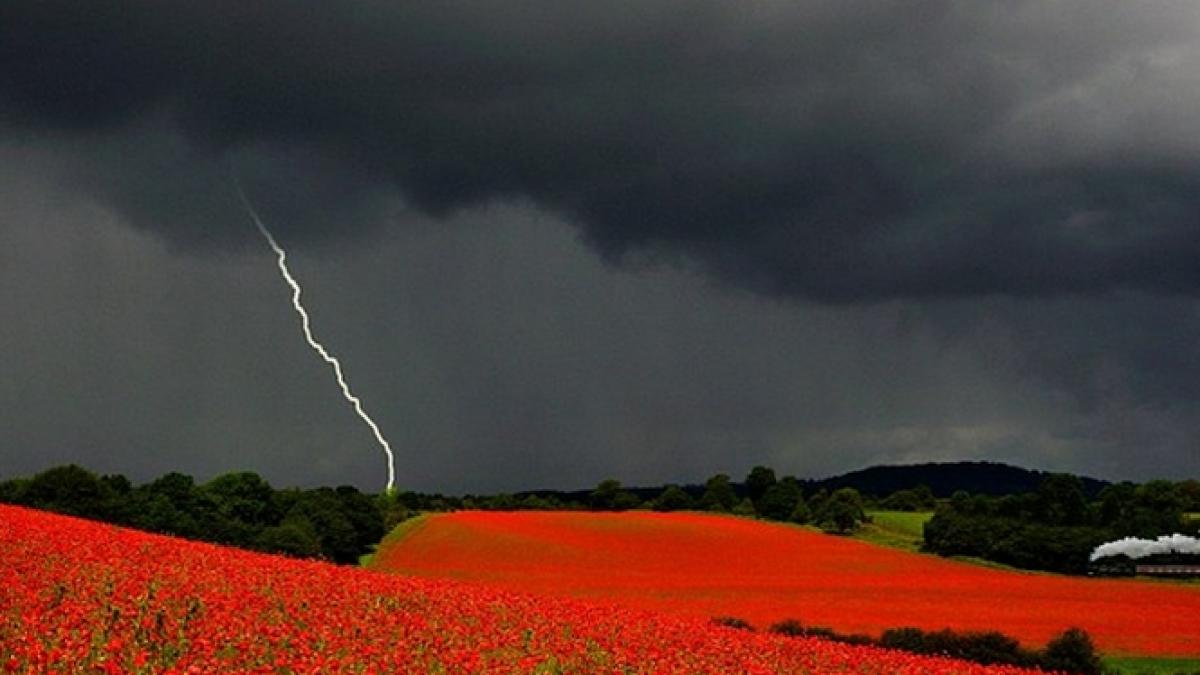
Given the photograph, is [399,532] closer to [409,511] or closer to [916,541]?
[409,511]

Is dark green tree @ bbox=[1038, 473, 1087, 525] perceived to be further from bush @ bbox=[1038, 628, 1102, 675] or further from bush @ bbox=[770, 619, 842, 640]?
bush @ bbox=[770, 619, 842, 640]

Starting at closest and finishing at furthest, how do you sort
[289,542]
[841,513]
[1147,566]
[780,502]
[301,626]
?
Answer: [301,626] < [289,542] < [1147,566] < [841,513] < [780,502]

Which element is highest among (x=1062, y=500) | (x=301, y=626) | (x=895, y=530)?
(x=1062, y=500)

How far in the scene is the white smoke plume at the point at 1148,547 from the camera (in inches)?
3073

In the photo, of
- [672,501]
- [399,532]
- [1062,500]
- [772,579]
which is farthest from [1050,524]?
[399,532]

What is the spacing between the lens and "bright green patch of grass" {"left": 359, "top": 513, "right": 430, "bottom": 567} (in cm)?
7051

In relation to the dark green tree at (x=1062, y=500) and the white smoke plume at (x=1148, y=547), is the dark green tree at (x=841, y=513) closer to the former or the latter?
the dark green tree at (x=1062, y=500)

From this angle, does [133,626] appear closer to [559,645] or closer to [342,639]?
[342,639]

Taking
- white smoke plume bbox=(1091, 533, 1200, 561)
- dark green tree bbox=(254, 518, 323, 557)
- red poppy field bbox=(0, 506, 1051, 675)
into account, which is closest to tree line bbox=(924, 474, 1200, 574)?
white smoke plume bbox=(1091, 533, 1200, 561)

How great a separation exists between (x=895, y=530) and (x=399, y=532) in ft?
153

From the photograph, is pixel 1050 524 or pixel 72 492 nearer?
pixel 72 492

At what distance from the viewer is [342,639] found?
1520cm

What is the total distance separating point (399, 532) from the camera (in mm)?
83750

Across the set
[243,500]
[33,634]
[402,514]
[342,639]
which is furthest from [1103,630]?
[402,514]
